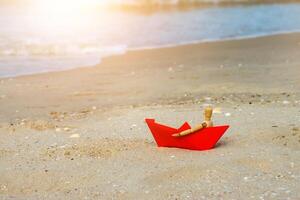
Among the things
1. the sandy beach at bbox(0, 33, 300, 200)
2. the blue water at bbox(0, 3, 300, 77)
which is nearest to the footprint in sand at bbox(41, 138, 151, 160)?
the sandy beach at bbox(0, 33, 300, 200)

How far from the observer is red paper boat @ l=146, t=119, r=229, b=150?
6.18m

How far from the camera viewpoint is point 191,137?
20.4 feet

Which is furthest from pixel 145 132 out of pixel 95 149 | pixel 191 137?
pixel 191 137

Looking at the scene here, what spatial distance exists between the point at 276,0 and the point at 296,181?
39.8 metres

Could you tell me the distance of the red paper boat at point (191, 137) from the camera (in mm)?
6184

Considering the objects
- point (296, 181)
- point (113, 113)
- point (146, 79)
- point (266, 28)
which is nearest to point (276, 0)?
point (266, 28)

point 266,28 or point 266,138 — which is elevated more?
point 266,138

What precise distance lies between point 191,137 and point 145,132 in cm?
110

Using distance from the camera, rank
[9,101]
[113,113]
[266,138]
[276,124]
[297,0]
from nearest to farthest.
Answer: [266,138]
[276,124]
[113,113]
[9,101]
[297,0]

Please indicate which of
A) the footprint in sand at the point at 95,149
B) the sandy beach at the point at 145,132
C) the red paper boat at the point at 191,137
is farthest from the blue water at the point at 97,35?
the red paper boat at the point at 191,137

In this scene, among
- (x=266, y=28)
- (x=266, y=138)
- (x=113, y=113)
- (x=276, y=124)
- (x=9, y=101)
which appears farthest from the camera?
(x=266, y=28)

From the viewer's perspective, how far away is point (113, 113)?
8.42 meters

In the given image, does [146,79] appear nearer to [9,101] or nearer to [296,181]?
[9,101]

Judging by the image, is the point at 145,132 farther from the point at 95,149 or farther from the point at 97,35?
the point at 97,35
